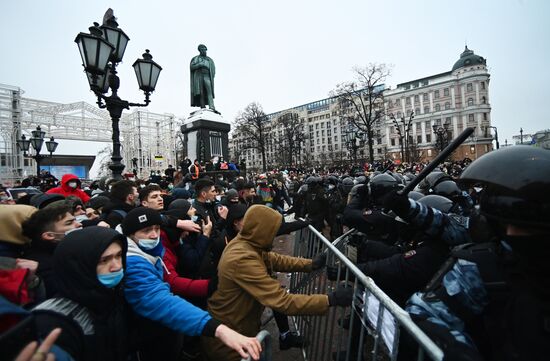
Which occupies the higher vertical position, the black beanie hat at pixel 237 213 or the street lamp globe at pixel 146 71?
the street lamp globe at pixel 146 71

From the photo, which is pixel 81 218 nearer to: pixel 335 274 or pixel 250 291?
pixel 250 291

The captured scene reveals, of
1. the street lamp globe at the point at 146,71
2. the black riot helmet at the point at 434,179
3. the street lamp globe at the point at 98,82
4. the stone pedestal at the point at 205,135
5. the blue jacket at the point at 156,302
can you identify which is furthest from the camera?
the stone pedestal at the point at 205,135

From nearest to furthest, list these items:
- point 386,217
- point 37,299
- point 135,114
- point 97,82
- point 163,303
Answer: point 37,299 < point 163,303 < point 386,217 < point 97,82 < point 135,114

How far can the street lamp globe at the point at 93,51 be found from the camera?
478 cm

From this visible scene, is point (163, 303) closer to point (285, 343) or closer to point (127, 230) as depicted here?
point (127, 230)

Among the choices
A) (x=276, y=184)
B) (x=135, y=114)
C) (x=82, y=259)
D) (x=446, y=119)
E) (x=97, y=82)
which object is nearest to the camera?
(x=82, y=259)

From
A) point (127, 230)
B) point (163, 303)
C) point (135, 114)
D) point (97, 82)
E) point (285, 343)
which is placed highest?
point (135, 114)

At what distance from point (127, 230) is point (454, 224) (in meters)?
2.55

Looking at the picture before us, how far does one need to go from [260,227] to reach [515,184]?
161 cm

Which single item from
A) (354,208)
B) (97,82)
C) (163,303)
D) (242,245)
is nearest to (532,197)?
(242,245)

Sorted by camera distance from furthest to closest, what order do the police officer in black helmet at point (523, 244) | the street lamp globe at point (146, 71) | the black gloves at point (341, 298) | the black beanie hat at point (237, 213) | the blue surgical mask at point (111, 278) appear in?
the street lamp globe at point (146, 71) → the black beanie hat at point (237, 213) → the black gloves at point (341, 298) → the blue surgical mask at point (111, 278) → the police officer in black helmet at point (523, 244)

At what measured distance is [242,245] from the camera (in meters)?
2.27

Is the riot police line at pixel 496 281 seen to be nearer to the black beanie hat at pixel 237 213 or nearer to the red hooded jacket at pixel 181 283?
the red hooded jacket at pixel 181 283

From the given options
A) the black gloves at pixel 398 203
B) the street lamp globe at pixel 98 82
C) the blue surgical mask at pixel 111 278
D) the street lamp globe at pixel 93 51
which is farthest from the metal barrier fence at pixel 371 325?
the street lamp globe at pixel 98 82
